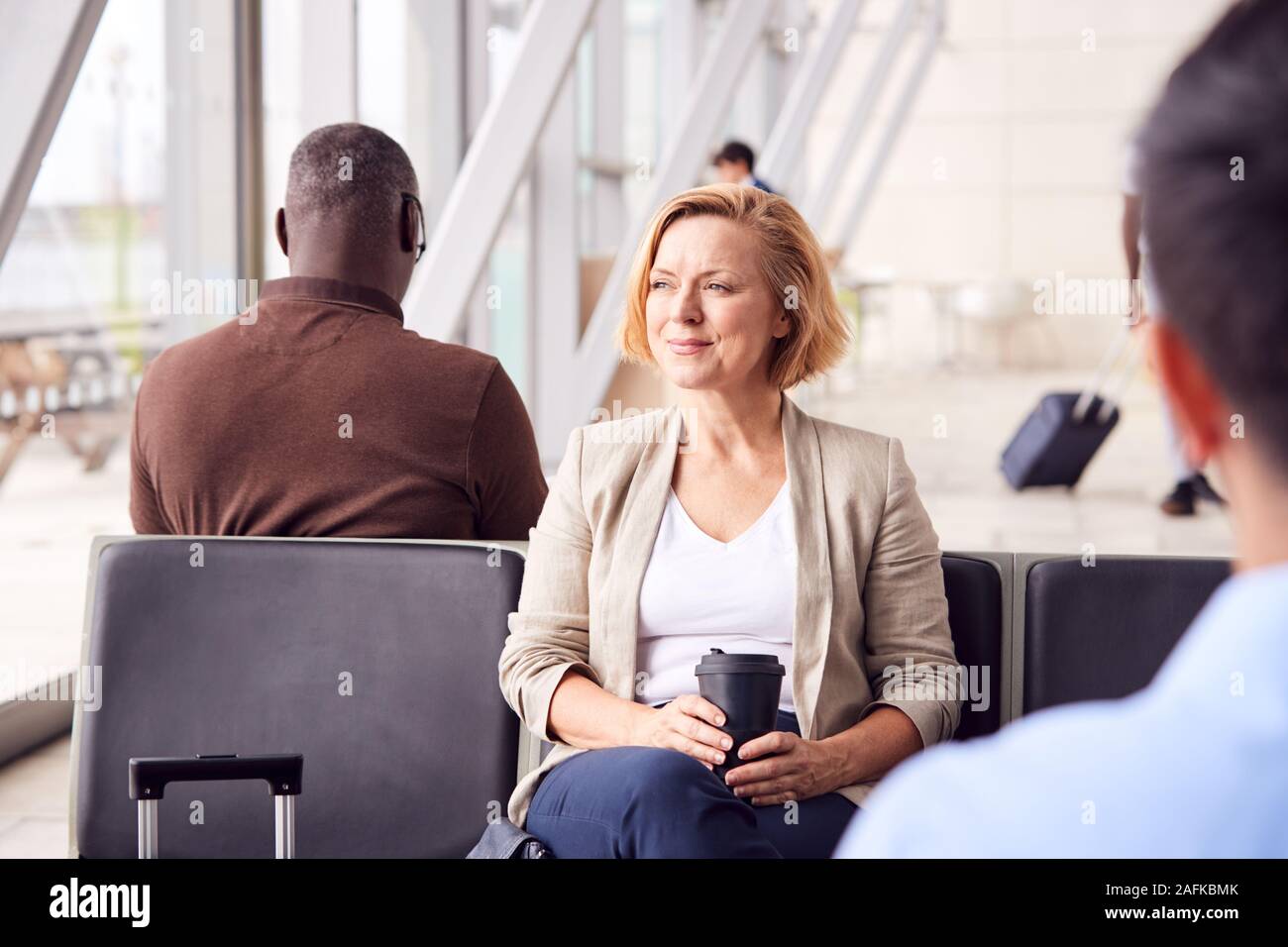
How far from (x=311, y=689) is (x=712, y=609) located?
611mm

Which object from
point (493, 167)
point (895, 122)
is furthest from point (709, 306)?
point (895, 122)

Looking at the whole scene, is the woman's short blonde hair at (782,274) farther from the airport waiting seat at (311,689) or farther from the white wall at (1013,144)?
the white wall at (1013,144)

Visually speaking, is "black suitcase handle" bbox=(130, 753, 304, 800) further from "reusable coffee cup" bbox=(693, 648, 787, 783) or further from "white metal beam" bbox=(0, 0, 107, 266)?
"white metal beam" bbox=(0, 0, 107, 266)

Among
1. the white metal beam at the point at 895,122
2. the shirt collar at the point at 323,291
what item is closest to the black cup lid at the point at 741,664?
the shirt collar at the point at 323,291

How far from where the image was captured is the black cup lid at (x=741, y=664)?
1688mm

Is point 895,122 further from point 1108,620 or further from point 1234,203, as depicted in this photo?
point 1234,203

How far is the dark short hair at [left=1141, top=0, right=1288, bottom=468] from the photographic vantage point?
22.4 inches

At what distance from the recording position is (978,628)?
6.89 feet

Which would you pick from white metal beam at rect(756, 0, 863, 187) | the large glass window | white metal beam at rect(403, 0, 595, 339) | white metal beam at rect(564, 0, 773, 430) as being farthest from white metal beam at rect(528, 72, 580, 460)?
white metal beam at rect(756, 0, 863, 187)

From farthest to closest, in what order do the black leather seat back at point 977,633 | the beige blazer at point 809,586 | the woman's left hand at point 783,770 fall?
the black leather seat back at point 977,633 < the beige blazer at point 809,586 < the woman's left hand at point 783,770

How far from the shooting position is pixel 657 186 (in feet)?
22.0

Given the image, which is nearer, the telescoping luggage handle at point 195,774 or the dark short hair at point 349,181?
the telescoping luggage handle at point 195,774
